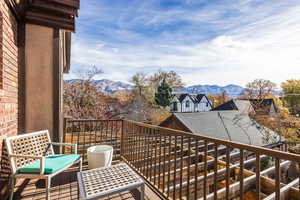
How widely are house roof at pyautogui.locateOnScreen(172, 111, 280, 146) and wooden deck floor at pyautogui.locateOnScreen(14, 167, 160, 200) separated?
25.5 feet

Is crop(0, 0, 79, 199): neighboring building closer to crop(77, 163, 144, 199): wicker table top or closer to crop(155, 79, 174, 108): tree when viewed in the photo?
crop(77, 163, 144, 199): wicker table top

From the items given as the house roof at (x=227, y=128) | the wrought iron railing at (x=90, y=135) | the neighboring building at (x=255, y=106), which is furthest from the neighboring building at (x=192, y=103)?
the wrought iron railing at (x=90, y=135)

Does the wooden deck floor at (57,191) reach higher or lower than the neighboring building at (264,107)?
lower

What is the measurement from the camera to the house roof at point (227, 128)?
10039 mm

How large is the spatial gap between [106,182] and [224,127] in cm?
1061

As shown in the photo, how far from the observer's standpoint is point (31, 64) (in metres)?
3.24

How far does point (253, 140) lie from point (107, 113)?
10406 mm

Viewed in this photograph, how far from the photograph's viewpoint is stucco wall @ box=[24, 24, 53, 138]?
10.5ft

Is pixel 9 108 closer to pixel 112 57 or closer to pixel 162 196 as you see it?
pixel 162 196

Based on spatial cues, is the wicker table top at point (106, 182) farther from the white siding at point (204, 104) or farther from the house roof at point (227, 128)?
the white siding at point (204, 104)

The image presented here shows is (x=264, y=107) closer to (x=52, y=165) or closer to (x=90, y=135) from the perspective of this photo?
(x=90, y=135)

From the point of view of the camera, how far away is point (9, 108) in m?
2.41

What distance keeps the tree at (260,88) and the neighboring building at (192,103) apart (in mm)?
13849

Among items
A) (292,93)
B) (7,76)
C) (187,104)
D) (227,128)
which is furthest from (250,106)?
(7,76)
